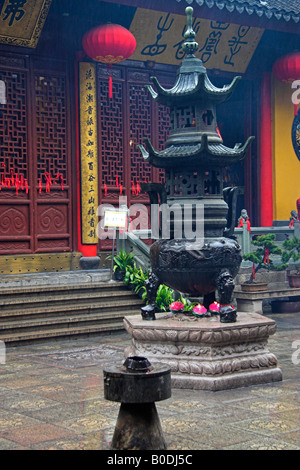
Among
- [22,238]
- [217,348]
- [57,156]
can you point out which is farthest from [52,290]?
[217,348]

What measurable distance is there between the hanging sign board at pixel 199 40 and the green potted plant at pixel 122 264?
4.12 m

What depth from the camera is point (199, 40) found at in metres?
14.3

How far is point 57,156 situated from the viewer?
13.0 m

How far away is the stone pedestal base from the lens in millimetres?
7074

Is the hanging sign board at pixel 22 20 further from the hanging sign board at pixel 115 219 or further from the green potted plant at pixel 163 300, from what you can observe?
the green potted plant at pixel 163 300

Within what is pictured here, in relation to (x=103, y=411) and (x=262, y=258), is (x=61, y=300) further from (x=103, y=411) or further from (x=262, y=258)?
(x=103, y=411)

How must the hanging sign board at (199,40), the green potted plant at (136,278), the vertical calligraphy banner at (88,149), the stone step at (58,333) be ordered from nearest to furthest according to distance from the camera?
the stone step at (58,333), the green potted plant at (136,278), the vertical calligraphy banner at (88,149), the hanging sign board at (199,40)

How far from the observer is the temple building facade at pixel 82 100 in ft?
40.4

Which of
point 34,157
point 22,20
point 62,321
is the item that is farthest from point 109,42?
point 62,321

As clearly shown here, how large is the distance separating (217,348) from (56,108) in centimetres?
710

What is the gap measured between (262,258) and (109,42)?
4.62 meters

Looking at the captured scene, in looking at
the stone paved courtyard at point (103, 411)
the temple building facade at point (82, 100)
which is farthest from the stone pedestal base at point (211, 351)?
the temple building facade at point (82, 100)

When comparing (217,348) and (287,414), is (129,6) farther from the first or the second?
(287,414)

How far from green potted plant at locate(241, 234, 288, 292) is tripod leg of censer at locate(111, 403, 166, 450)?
7.81 m
